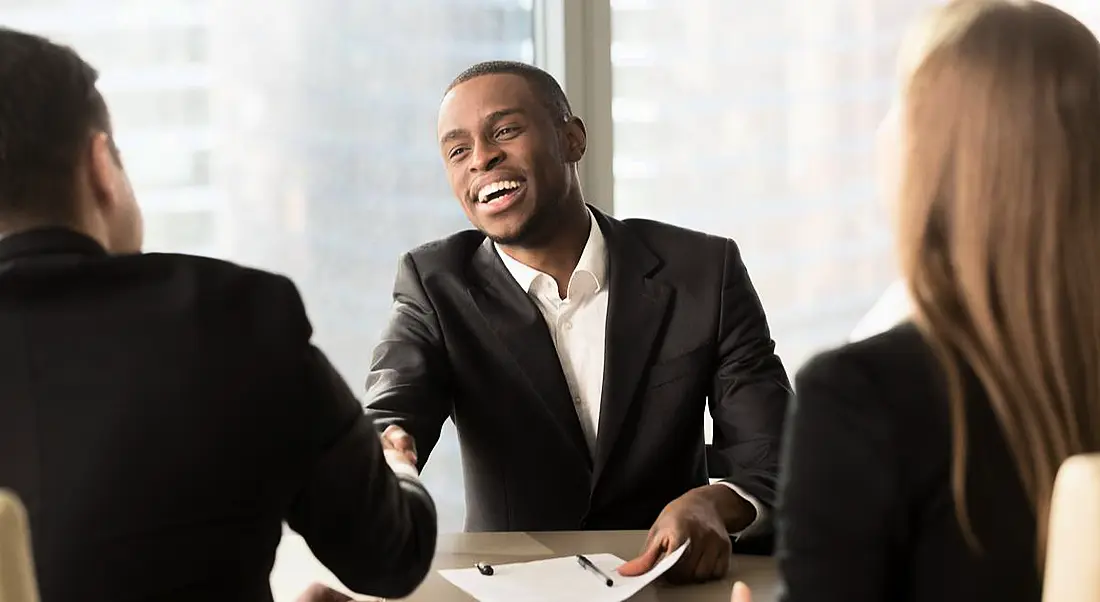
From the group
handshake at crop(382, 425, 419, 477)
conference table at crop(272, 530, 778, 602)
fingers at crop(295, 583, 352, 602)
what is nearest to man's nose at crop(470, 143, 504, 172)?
handshake at crop(382, 425, 419, 477)

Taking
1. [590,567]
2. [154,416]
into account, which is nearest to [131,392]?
[154,416]

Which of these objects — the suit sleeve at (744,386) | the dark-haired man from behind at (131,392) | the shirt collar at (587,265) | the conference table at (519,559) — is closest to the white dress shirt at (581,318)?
the shirt collar at (587,265)

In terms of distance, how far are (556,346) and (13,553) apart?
1532 millimetres

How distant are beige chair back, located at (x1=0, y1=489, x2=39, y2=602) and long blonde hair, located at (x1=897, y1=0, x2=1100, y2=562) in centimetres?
76

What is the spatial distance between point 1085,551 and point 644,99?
3153mm

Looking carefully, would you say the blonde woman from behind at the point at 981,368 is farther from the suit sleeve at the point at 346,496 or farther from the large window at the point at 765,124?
the large window at the point at 765,124

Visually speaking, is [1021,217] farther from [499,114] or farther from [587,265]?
[499,114]

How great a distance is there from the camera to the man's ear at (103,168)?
124 cm

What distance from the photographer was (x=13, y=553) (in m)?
0.93

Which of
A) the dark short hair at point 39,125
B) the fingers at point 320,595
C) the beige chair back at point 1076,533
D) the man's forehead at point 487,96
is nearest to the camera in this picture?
the beige chair back at point 1076,533

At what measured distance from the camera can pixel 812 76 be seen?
398 cm

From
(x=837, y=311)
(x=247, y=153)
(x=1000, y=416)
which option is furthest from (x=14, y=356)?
(x=837, y=311)

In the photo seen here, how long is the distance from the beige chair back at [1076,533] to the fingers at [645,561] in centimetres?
77

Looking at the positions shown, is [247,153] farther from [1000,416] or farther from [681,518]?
[1000,416]
